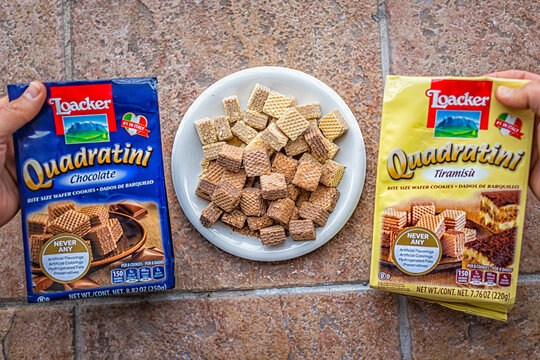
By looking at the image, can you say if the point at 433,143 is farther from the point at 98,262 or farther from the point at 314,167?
the point at 98,262

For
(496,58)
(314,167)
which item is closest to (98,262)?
(314,167)

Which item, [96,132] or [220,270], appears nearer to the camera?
[96,132]

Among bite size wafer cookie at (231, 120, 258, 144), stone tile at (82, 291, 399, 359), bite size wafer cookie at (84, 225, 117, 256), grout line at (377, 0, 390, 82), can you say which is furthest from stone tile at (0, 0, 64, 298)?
grout line at (377, 0, 390, 82)

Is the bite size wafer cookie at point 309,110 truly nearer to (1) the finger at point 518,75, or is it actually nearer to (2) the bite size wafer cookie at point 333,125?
(2) the bite size wafer cookie at point 333,125

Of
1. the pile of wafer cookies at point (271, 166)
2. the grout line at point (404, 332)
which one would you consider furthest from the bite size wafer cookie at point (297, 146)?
the grout line at point (404, 332)

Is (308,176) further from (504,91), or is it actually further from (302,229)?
(504,91)

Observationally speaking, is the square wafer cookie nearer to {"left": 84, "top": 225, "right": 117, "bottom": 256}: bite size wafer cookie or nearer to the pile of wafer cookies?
the pile of wafer cookies
